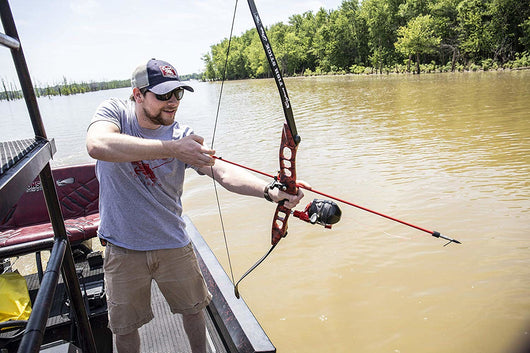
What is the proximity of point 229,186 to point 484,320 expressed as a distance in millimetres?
3081

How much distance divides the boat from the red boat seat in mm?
11

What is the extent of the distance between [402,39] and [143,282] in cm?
5246

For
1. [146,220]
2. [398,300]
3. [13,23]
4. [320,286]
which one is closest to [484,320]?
[398,300]

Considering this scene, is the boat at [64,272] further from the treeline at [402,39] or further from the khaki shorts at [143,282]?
the treeline at [402,39]

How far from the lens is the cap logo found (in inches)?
83.1

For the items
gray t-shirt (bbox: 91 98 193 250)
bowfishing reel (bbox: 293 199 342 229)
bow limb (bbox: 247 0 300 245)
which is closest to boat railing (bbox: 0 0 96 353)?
gray t-shirt (bbox: 91 98 193 250)

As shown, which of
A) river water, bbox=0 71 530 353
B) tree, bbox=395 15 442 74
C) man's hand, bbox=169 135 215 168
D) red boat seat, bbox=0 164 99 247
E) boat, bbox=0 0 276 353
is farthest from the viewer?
tree, bbox=395 15 442 74

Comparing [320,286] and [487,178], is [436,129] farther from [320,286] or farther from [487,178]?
[320,286]

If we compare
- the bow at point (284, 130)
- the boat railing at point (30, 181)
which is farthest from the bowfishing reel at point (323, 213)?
the boat railing at point (30, 181)

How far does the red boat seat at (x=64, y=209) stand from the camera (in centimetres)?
445

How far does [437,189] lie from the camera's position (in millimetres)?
6914

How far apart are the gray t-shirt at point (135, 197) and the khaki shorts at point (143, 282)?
0.08 m

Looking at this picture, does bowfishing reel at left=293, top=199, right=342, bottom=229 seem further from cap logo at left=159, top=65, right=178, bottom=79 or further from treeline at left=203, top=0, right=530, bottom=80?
treeline at left=203, top=0, right=530, bottom=80

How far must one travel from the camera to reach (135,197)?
7.19ft
